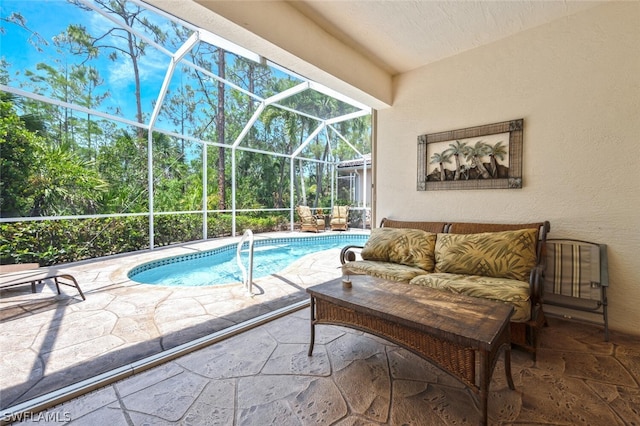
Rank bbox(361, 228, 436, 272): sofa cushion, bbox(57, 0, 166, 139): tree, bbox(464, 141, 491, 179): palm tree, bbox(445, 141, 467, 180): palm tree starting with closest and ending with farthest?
1. bbox(361, 228, 436, 272): sofa cushion
2. bbox(464, 141, 491, 179): palm tree
3. bbox(445, 141, 467, 180): palm tree
4. bbox(57, 0, 166, 139): tree

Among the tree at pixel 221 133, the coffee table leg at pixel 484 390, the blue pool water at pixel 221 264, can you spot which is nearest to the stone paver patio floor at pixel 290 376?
the coffee table leg at pixel 484 390

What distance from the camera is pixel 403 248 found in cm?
313

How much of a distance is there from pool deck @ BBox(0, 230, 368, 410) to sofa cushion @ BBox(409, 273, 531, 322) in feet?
5.44

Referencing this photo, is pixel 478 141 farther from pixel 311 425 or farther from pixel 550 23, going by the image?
pixel 311 425

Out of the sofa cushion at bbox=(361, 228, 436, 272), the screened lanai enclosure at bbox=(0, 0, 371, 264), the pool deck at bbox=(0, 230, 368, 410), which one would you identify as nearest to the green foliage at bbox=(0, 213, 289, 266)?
the screened lanai enclosure at bbox=(0, 0, 371, 264)

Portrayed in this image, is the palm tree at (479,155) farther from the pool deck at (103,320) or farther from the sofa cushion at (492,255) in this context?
the pool deck at (103,320)

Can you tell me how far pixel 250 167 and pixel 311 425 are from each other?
9270mm

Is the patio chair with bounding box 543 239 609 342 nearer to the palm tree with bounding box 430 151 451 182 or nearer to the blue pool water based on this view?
the palm tree with bounding box 430 151 451 182

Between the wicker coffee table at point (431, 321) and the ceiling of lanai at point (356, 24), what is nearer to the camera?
the wicker coffee table at point (431, 321)

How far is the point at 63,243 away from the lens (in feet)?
16.4

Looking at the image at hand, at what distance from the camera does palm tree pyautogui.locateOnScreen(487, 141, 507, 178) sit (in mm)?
3080

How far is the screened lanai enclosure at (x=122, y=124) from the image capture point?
4.50 m

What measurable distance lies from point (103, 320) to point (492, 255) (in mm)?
3929

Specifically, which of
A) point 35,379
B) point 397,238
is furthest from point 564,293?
point 35,379
